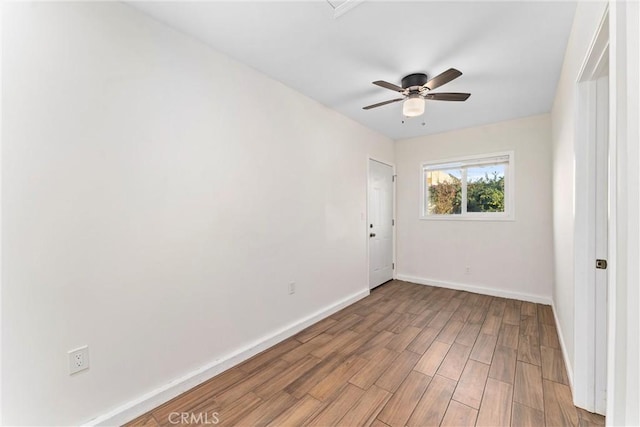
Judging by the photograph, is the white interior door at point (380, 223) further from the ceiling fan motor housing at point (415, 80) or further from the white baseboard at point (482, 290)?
the ceiling fan motor housing at point (415, 80)

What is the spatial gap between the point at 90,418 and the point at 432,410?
80.6 inches

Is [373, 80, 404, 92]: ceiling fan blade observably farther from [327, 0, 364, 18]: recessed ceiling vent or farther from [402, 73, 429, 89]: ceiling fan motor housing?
[327, 0, 364, 18]: recessed ceiling vent

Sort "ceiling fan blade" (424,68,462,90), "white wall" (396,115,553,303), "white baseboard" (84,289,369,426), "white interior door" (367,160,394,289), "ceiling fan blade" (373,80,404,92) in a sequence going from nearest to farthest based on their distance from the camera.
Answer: "white baseboard" (84,289,369,426) → "ceiling fan blade" (424,68,462,90) → "ceiling fan blade" (373,80,404,92) → "white wall" (396,115,553,303) → "white interior door" (367,160,394,289)

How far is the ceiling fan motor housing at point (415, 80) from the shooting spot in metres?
2.40

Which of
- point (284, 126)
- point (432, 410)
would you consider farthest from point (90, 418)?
point (284, 126)

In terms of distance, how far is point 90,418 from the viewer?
4.95 ft

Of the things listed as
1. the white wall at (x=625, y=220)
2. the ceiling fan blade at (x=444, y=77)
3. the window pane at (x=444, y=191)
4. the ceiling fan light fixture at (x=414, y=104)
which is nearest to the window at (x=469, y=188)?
the window pane at (x=444, y=191)

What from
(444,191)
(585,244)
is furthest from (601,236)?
(444,191)

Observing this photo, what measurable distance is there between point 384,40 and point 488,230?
322 cm

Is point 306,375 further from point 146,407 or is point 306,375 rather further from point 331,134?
point 331,134

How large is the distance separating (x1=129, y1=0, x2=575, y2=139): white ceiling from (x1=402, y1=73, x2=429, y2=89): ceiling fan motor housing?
50 millimetres

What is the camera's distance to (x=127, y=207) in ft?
5.45

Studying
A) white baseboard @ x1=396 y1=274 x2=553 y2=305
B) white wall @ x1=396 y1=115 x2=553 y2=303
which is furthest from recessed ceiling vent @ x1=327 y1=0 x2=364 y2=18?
white baseboard @ x1=396 y1=274 x2=553 y2=305

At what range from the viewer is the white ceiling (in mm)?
1701
